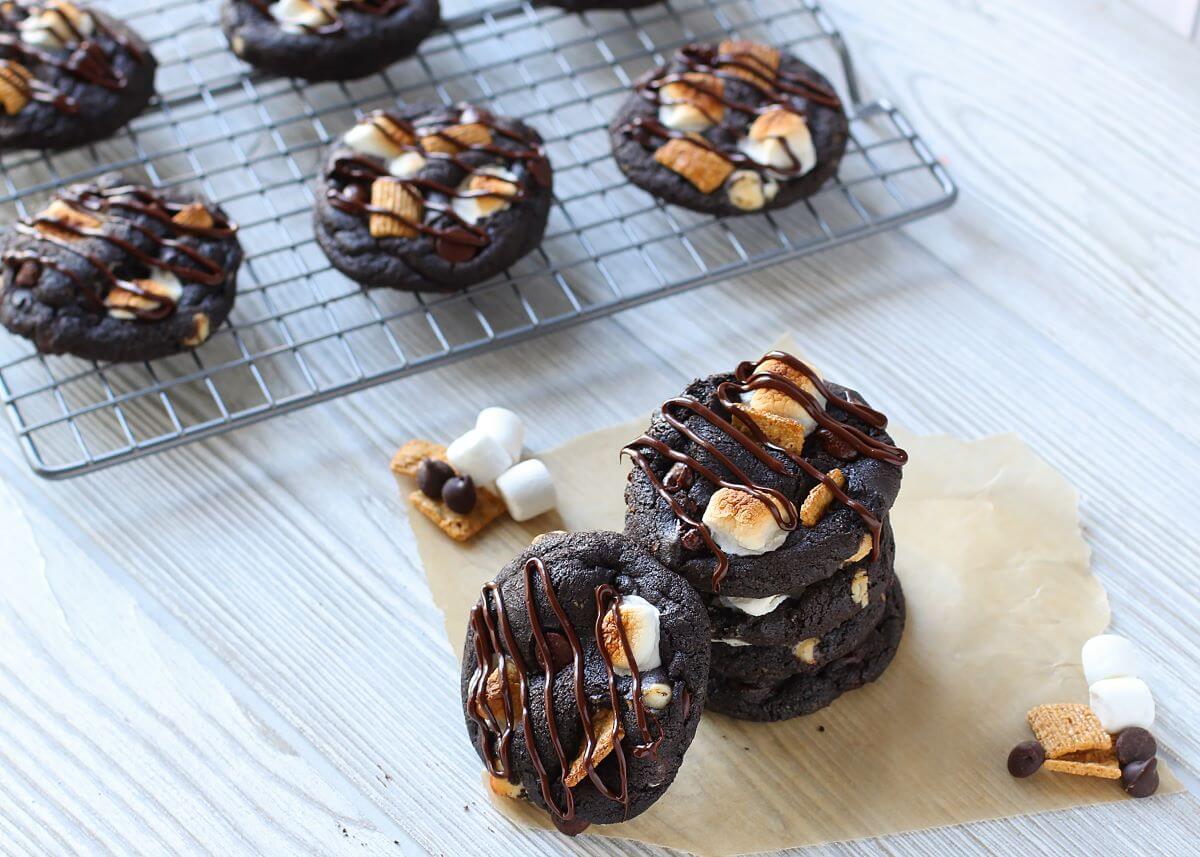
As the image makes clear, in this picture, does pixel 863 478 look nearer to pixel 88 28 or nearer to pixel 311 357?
pixel 311 357

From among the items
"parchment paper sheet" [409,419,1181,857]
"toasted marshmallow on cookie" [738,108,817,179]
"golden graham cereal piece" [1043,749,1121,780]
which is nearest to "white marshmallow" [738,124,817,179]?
"toasted marshmallow on cookie" [738,108,817,179]

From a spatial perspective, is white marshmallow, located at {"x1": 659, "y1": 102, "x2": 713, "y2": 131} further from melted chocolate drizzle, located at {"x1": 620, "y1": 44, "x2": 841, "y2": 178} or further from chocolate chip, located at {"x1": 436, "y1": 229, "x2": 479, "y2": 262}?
chocolate chip, located at {"x1": 436, "y1": 229, "x2": 479, "y2": 262}

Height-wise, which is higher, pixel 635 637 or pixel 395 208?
pixel 395 208

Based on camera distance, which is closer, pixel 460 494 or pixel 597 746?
pixel 597 746

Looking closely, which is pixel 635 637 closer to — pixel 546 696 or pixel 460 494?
pixel 546 696

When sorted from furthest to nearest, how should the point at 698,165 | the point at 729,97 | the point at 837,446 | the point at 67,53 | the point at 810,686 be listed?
the point at 67,53
the point at 729,97
the point at 698,165
the point at 810,686
the point at 837,446

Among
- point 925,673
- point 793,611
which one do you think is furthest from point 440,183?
point 925,673

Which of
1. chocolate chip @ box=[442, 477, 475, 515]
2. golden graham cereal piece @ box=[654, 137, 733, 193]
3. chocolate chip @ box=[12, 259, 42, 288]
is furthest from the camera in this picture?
golden graham cereal piece @ box=[654, 137, 733, 193]

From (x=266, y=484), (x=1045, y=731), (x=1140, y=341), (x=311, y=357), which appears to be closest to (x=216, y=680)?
(x=266, y=484)
